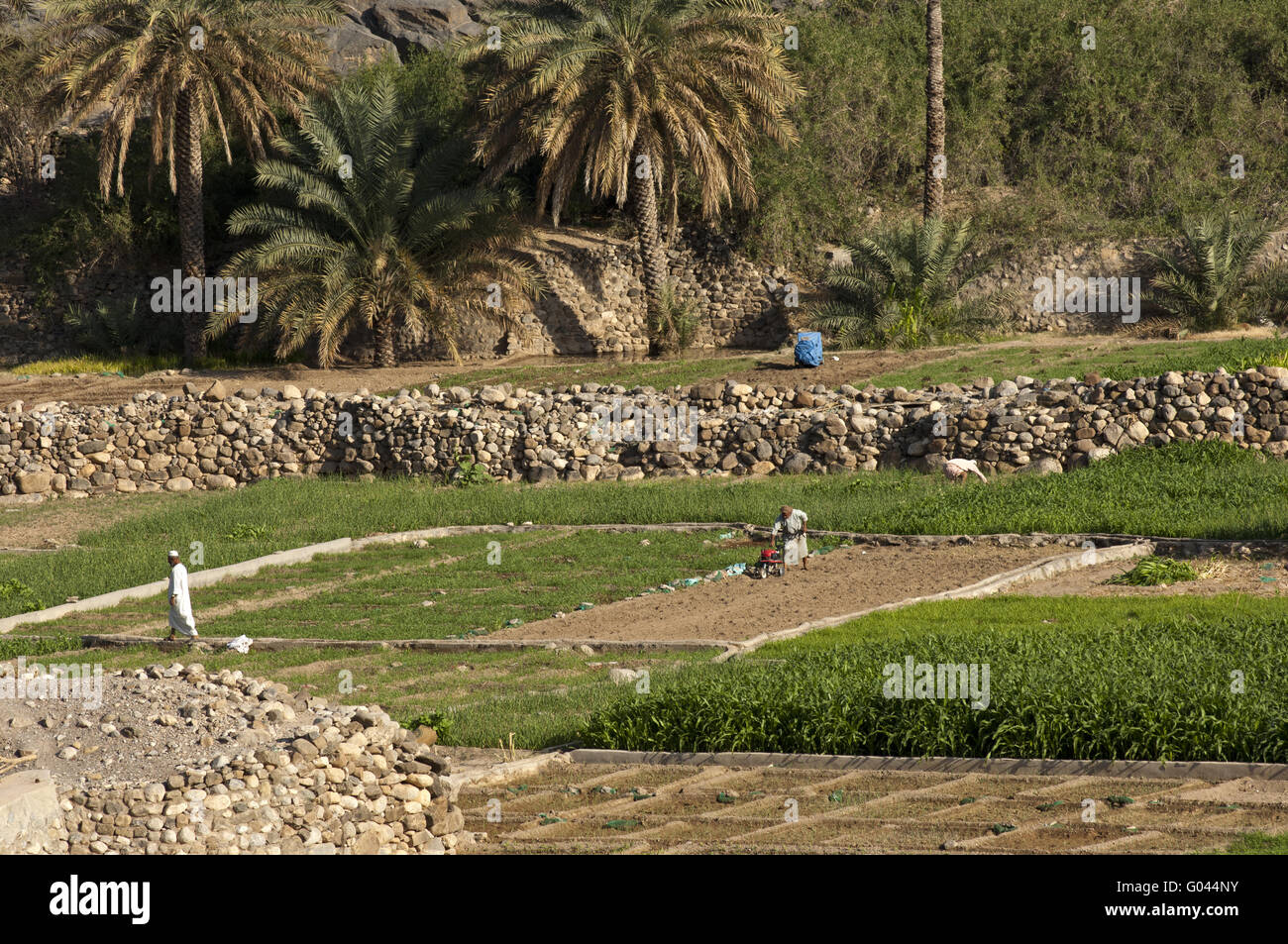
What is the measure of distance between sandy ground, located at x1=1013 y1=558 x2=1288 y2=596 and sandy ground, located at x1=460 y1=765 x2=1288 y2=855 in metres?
6.42

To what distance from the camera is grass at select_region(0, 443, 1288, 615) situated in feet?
60.5

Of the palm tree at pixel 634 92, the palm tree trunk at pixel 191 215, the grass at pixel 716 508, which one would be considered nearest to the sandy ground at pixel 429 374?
the palm tree trunk at pixel 191 215

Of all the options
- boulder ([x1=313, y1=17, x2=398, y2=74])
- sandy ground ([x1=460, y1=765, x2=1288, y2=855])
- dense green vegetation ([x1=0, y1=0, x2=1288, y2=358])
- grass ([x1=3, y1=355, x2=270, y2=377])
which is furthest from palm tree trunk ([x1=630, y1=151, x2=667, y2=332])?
sandy ground ([x1=460, y1=765, x2=1288, y2=855])

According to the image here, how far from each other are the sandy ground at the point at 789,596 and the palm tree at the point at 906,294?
11460mm

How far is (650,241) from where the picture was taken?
31.0 m

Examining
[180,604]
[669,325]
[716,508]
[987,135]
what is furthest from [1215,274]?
[180,604]

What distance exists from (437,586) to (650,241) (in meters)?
15.0

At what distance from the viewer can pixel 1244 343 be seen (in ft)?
83.3

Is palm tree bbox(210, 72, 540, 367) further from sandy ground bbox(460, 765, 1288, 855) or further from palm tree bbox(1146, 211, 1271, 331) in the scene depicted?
sandy ground bbox(460, 765, 1288, 855)

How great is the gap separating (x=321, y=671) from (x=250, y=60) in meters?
21.9

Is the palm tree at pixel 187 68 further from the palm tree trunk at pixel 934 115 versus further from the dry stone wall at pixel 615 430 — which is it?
the palm tree trunk at pixel 934 115

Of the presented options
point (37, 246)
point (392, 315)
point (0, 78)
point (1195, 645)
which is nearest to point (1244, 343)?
point (1195, 645)

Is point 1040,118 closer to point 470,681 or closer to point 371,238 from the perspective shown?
point 371,238

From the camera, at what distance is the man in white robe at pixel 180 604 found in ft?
48.7
